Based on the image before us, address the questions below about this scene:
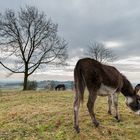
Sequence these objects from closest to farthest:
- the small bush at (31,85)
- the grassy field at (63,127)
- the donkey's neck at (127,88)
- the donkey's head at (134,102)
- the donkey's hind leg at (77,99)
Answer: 1. the grassy field at (63,127)
2. the donkey's hind leg at (77,99)
3. the donkey's neck at (127,88)
4. the donkey's head at (134,102)
5. the small bush at (31,85)

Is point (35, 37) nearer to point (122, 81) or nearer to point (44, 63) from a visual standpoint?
point (44, 63)

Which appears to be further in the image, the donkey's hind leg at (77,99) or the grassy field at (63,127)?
the donkey's hind leg at (77,99)

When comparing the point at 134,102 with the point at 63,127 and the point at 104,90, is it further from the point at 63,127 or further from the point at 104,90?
the point at 63,127

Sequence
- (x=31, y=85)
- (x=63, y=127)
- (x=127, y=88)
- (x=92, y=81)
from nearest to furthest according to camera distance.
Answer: (x=92, y=81)
(x=63, y=127)
(x=127, y=88)
(x=31, y=85)

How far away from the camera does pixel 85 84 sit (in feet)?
36.7

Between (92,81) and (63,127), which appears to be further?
(63,127)

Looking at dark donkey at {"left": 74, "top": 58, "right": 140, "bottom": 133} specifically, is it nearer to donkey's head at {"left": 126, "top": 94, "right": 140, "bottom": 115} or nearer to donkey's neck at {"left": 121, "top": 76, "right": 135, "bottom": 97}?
donkey's neck at {"left": 121, "top": 76, "right": 135, "bottom": 97}

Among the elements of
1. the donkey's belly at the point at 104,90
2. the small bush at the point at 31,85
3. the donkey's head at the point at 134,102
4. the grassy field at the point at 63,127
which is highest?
the small bush at the point at 31,85

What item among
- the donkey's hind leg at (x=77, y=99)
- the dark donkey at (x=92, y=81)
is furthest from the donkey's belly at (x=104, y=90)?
the donkey's hind leg at (x=77, y=99)

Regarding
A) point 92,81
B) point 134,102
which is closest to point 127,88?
point 134,102

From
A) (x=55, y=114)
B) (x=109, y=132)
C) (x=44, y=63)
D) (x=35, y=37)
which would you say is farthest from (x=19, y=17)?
(x=109, y=132)

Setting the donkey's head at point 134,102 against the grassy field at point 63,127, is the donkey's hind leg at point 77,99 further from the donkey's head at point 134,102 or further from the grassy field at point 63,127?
the donkey's head at point 134,102

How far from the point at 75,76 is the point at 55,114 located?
3.10m

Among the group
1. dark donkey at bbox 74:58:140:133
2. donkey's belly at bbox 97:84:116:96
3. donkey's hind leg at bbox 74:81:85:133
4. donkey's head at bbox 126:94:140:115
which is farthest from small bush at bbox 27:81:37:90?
donkey's hind leg at bbox 74:81:85:133
